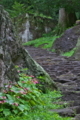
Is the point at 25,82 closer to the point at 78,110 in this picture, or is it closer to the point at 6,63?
the point at 6,63

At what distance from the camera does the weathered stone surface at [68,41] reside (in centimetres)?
1330

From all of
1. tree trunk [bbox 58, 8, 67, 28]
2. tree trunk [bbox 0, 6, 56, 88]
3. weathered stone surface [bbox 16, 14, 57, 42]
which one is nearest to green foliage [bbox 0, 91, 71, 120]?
tree trunk [bbox 0, 6, 56, 88]

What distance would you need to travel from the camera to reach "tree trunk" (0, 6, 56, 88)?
365 cm

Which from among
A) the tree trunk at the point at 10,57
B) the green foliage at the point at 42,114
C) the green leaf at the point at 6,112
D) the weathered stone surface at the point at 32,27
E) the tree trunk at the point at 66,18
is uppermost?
the tree trunk at the point at 10,57

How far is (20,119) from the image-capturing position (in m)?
2.91

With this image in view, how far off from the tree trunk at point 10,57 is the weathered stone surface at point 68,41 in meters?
8.25

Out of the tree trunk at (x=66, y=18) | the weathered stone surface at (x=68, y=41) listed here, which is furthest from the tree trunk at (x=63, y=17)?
the weathered stone surface at (x=68, y=41)

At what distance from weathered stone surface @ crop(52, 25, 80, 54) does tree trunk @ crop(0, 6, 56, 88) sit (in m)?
8.25

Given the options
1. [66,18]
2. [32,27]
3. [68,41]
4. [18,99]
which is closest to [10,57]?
[18,99]

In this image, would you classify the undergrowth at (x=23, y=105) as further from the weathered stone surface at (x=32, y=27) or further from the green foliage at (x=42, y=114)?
the weathered stone surface at (x=32, y=27)

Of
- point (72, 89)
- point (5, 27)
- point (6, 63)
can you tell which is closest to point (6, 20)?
point (5, 27)

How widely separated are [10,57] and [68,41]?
32.9ft

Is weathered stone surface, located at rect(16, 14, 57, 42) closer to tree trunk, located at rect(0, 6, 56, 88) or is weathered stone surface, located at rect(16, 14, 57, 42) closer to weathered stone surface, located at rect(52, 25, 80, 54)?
weathered stone surface, located at rect(52, 25, 80, 54)

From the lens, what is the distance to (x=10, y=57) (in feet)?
13.0
